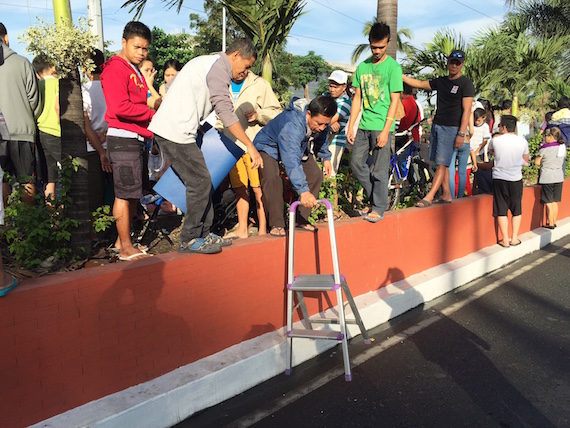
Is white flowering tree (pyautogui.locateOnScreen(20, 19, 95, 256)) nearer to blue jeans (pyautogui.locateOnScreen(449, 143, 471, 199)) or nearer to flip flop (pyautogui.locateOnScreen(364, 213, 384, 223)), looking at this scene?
flip flop (pyautogui.locateOnScreen(364, 213, 384, 223))

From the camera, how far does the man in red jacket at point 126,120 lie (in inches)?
158

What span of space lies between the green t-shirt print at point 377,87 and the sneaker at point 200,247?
2.84 m

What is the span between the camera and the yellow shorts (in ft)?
17.0

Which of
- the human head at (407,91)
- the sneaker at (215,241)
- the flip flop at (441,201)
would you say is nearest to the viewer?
the sneaker at (215,241)

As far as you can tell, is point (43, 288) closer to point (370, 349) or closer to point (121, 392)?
point (121, 392)

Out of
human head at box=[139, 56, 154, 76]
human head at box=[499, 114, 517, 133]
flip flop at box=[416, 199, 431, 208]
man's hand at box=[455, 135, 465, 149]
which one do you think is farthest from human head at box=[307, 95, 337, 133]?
human head at box=[499, 114, 517, 133]

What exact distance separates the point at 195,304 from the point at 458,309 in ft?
10.2

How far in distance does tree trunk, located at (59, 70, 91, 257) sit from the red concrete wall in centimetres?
87

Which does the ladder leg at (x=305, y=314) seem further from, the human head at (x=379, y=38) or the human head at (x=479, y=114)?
the human head at (x=479, y=114)

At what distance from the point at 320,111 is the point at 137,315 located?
232 centimetres

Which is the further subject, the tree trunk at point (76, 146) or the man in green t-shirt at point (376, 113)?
the man in green t-shirt at point (376, 113)

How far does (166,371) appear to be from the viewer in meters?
3.47

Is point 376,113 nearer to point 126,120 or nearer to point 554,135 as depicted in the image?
point 126,120

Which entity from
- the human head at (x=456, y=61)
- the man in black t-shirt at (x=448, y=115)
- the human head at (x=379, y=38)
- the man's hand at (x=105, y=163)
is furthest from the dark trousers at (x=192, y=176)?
the human head at (x=456, y=61)
